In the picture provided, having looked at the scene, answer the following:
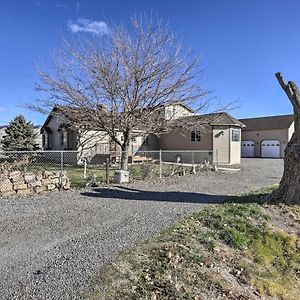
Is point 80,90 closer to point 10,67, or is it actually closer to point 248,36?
point 10,67

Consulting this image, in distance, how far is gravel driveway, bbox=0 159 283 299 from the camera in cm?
350

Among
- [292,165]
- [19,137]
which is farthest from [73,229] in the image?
[19,137]

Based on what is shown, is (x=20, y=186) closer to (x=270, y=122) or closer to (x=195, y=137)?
(x=195, y=137)

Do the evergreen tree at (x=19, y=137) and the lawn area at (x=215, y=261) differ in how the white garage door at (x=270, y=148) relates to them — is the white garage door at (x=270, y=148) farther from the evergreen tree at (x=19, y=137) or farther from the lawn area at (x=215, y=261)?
the lawn area at (x=215, y=261)

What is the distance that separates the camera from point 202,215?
21.3 ft

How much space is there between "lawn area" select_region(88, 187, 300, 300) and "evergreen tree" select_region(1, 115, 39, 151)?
69.2 ft

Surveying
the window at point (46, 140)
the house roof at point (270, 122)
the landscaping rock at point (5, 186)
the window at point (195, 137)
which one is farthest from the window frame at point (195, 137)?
the landscaping rock at point (5, 186)

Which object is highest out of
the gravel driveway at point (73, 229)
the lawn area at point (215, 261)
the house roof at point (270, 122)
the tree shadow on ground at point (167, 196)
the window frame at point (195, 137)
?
the house roof at point (270, 122)

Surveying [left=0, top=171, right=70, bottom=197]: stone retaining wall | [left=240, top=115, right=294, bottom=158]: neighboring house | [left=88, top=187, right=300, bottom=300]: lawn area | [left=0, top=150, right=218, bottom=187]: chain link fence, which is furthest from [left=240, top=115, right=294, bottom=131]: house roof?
[left=0, top=171, right=70, bottom=197]: stone retaining wall

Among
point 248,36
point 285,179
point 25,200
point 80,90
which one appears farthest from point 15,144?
point 285,179

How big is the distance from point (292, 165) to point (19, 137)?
22799 mm

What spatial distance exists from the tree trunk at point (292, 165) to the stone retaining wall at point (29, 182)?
6824 mm

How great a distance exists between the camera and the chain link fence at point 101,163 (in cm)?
1099

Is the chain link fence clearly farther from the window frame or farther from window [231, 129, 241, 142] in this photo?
window [231, 129, 241, 142]
